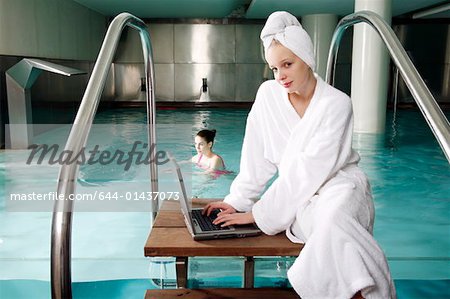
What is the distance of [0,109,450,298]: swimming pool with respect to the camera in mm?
2965

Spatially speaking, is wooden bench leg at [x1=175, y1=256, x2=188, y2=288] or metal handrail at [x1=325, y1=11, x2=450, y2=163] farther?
wooden bench leg at [x1=175, y1=256, x2=188, y2=288]

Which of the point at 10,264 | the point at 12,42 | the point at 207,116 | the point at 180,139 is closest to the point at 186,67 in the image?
the point at 207,116

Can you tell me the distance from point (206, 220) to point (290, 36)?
30.1 inches

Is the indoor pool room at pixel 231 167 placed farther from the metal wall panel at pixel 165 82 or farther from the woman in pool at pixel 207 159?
the metal wall panel at pixel 165 82

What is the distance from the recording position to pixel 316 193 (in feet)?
5.56

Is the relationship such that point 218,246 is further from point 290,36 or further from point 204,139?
point 204,139

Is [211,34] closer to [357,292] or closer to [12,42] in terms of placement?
[12,42]

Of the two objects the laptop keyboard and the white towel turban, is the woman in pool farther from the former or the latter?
the white towel turban

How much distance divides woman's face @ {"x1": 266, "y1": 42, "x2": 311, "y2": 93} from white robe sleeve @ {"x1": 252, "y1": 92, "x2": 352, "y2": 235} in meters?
0.13

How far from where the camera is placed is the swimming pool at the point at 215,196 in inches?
117

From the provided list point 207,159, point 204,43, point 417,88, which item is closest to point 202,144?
point 207,159

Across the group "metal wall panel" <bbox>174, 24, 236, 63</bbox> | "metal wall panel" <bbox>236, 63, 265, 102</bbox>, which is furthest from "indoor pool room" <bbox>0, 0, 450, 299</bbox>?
"metal wall panel" <bbox>236, 63, 265, 102</bbox>

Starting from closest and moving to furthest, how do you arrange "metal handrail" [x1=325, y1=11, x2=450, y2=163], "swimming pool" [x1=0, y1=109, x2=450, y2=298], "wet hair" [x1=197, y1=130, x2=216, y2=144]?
1. "metal handrail" [x1=325, y1=11, x2=450, y2=163]
2. "swimming pool" [x1=0, y1=109, x2=450, y2=298]
3. "wet hair" [x1=197, y1=130, x2=216, y2=144]

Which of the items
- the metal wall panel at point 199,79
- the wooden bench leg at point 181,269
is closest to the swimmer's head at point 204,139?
the wooden bench leg at point 181,269
